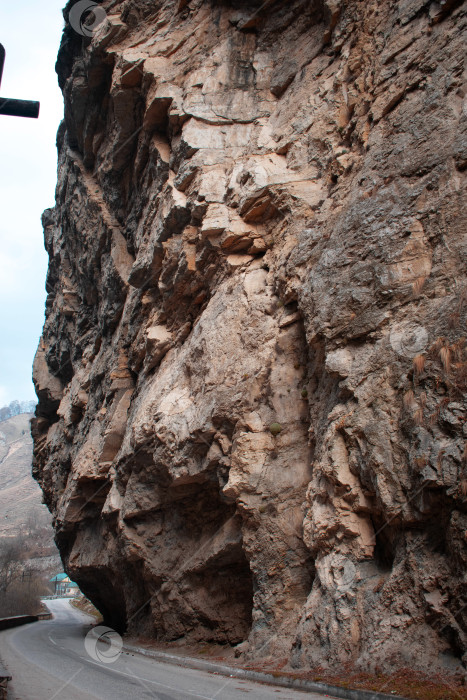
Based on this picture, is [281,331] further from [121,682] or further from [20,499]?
[20,499]

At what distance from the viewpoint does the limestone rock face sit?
8625mm

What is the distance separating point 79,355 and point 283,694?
25621mm

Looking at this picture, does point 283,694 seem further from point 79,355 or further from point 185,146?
point 79,355

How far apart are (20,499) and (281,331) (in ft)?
449

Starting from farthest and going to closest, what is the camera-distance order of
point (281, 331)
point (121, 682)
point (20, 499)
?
point (20, 499) < point (281, 331) < point (121, 682)

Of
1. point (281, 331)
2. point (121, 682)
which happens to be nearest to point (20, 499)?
point (121, 682)

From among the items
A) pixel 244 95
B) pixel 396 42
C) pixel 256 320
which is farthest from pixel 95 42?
pixel 256 320

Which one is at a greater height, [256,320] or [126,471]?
[256,320]

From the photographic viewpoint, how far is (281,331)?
522 inches

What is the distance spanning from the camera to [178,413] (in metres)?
15.2

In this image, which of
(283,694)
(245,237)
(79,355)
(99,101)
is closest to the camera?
(283,694)

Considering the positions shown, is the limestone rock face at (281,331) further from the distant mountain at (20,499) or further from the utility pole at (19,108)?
the distant mountain at (20,499)

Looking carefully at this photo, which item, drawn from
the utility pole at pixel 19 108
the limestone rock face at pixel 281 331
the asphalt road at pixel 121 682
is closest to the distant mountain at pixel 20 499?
the limestone rock face at pixel 281 331

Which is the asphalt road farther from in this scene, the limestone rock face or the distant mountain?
the distant mountain
